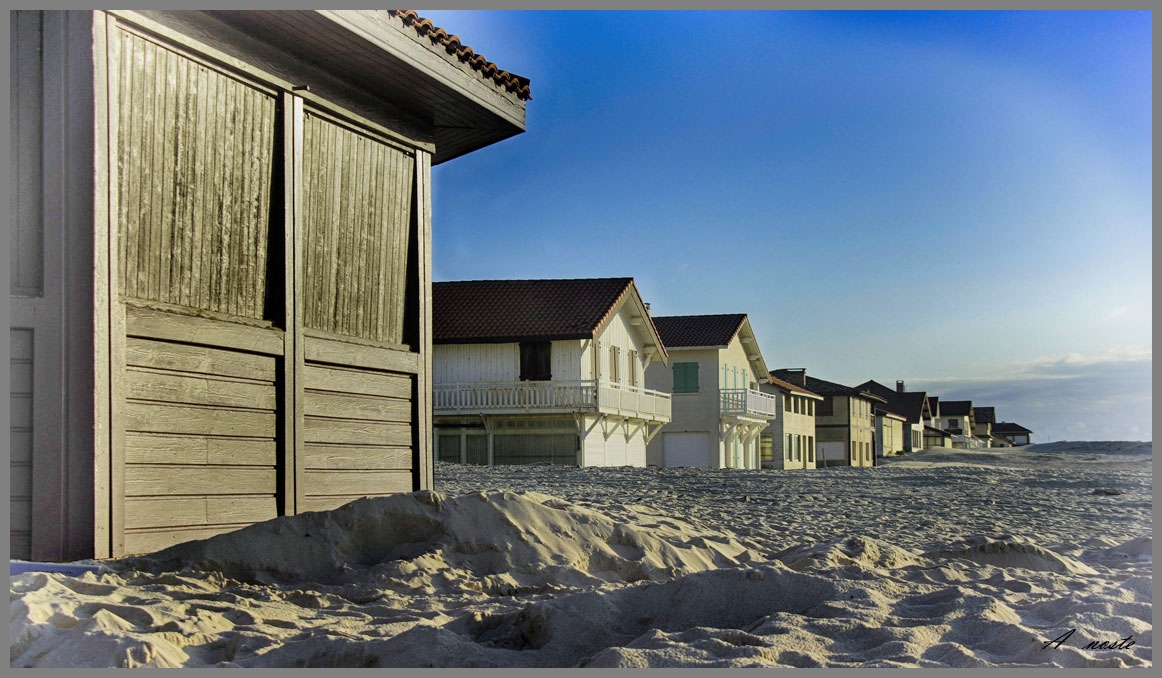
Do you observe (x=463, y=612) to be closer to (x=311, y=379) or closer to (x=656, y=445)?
(x=311, y=379)

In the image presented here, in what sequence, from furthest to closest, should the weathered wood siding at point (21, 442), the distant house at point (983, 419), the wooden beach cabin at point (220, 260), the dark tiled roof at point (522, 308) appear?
1. the distant house at point (983, 419)
2. the dark tiled roof at point (522, 308)
3. the wooden beach cabin at point (220, 260)
4. the weathered wood siding at point (21, 442)

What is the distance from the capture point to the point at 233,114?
684cm

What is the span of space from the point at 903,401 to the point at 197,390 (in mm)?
75622

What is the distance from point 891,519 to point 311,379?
7.14m

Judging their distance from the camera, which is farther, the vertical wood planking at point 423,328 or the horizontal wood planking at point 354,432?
the vertical wood planking at point 423,328

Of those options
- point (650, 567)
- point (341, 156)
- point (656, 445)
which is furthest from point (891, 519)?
point (656, 445)

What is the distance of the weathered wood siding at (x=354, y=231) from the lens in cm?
759

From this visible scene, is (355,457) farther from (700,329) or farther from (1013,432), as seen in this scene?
(1013,432)

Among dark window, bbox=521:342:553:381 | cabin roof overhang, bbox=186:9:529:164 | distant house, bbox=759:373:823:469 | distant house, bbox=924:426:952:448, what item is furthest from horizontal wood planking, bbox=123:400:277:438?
distant house, bbox=924:426:952:448

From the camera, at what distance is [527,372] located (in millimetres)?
27250

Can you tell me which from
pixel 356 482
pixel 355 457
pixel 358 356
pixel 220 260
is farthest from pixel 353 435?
pixel 220 260

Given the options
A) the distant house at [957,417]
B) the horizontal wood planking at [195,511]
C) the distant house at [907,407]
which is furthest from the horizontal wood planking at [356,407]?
the distant house at [957,417]

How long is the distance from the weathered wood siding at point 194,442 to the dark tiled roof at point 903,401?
7137cm

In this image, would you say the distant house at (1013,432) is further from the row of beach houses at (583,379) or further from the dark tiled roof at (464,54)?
the dark tiled roof at (464,54)
